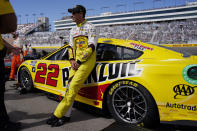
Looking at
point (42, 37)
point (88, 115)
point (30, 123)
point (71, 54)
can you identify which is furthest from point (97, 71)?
point (42, 37)

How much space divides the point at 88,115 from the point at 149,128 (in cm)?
106

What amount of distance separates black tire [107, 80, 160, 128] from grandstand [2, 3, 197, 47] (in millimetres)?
9000

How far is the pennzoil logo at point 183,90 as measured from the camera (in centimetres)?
201

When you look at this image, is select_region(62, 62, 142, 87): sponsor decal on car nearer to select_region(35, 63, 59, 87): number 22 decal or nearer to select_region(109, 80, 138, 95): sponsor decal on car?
select_region(109, 80, 138, 95): sponsor decal on car

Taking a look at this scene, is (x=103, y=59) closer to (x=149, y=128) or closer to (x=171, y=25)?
(x=149, y=128)

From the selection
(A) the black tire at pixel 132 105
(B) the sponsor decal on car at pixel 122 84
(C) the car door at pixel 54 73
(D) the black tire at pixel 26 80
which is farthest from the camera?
(D) the black tire at pixel 26 80

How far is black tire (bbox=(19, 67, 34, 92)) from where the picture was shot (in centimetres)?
402

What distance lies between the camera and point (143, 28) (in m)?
35.7

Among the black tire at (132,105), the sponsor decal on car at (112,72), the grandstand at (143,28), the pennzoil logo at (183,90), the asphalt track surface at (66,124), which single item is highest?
the grandstand at (143,28)

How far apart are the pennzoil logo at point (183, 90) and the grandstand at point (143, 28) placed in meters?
9.46

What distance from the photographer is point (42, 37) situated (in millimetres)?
45906

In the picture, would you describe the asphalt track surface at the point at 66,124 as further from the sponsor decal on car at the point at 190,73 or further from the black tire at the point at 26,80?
the sponsor decal on car at the point at 190,73


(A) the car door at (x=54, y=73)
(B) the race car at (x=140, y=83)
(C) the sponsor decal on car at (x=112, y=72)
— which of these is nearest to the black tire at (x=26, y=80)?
(A) the car door at (x=54, y=73)

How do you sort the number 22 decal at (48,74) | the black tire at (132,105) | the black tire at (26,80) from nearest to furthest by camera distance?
the black tire at (132,105), the number 22 decal at (48,74), the black tire at (26,80)
